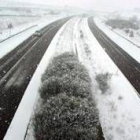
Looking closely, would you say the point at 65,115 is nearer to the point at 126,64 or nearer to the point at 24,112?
the point at 24,112

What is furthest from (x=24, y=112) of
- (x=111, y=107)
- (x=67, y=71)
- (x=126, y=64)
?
(x=126, y=64)

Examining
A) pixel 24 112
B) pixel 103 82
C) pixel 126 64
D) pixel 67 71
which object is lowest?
pixel 126 64

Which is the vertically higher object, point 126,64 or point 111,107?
point 111,107

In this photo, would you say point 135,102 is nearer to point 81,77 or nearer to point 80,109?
point 81,77

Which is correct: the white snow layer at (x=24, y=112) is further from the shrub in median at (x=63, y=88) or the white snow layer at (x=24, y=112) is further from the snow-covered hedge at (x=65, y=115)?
the shrub in median at (x=63, y=88)

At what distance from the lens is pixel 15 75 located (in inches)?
641

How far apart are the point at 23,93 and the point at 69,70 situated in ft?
10.8

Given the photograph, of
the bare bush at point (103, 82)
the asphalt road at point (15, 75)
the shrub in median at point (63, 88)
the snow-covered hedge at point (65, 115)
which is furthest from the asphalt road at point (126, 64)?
the asphalt road at point (15, 75)

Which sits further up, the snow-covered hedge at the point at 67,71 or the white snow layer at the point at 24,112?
the snow-covered hedge at the point at 67,71

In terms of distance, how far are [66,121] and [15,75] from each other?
8.32 meters

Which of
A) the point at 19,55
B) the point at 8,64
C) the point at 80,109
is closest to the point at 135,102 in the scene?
the point at 80,109

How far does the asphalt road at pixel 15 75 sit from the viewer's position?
11.4 meters

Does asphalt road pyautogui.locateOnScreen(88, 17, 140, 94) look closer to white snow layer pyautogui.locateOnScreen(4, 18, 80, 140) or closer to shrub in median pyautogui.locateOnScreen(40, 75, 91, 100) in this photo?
shrub in median pyautogui.locateOnScreen(40, 75, 91, 100)

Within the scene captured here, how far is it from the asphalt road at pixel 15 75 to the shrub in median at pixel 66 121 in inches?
75.0
